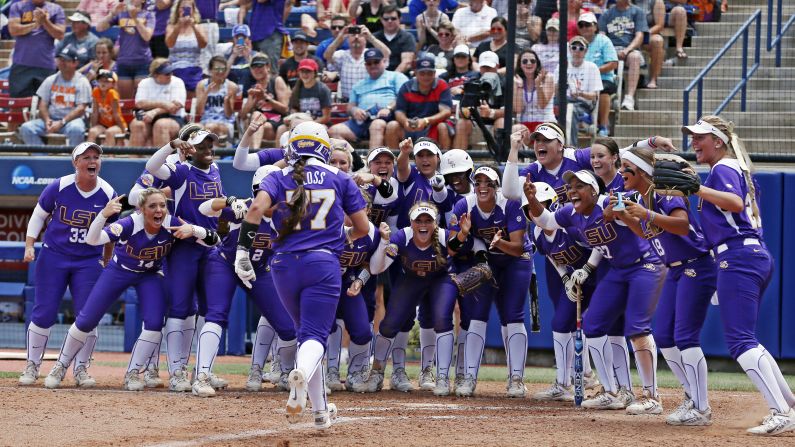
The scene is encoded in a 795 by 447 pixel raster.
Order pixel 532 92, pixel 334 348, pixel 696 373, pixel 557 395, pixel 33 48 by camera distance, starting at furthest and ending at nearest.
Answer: pixel 33 48
pixel 532 92
pixel 334 348
pixel 557 395
pixel 696 373

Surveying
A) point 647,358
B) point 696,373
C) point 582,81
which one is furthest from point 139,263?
point 582,81

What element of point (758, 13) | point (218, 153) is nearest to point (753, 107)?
point (758, 13)

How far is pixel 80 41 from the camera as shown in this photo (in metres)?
16.4

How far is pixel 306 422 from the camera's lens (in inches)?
299

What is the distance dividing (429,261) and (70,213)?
3.05 metres

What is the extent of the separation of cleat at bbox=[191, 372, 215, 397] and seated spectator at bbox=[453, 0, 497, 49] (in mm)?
7205

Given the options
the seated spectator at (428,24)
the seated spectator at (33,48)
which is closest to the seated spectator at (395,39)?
the seated spectator at (428,24)

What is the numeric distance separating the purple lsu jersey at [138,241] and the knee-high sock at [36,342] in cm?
109

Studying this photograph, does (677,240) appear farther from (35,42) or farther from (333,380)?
(35,42)

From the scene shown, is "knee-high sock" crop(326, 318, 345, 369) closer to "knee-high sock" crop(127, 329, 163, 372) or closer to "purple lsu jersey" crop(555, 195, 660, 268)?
"knee-high sock" crop(127, 329, 163, 372)

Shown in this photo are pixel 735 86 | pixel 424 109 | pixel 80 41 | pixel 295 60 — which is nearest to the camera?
pixel 424 109

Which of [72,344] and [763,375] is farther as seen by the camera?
[72,344]

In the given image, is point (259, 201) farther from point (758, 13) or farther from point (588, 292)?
point (758, 13)

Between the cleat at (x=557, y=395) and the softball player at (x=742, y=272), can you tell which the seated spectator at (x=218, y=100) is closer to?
the cleat at (x=557, y=395)
